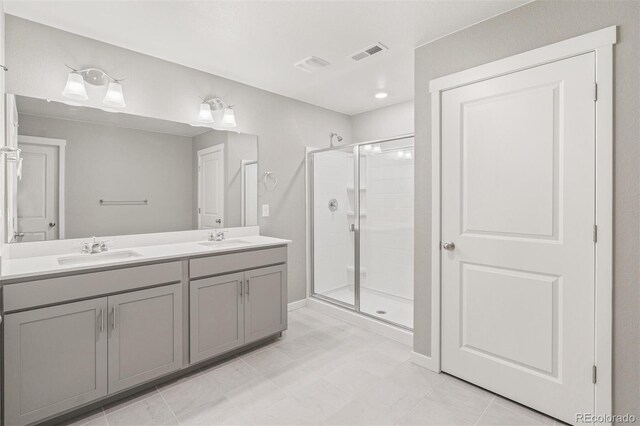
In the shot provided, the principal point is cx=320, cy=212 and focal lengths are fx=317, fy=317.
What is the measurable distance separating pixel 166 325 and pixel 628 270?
264 cm

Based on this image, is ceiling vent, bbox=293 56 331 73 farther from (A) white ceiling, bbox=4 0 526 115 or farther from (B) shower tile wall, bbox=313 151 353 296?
(B) shower tile wall, bbox=313 151 353 296

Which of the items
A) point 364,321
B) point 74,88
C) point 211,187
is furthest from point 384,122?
point 74,88

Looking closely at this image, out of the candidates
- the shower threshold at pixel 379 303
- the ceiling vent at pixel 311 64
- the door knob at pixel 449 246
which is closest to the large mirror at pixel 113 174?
the ceiling vent at pixel 311 64

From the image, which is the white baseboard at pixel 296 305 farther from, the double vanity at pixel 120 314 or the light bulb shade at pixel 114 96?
the light bulb shade at pixel 114 96

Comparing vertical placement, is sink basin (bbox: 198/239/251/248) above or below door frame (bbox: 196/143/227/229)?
below

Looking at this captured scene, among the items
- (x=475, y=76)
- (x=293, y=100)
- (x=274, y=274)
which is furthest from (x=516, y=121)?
(x=293, y=100)

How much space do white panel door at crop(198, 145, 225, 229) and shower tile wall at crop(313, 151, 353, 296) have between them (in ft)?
4.02

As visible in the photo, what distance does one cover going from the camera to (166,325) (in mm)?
2094

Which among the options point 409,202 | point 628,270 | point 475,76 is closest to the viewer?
point 628,270

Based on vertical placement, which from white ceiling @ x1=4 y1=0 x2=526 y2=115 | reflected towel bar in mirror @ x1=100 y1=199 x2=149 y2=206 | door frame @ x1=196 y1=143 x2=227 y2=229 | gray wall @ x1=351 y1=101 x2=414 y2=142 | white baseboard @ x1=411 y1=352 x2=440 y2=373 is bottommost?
white baseboard @ x1=411 y1=352 x2=440 y2=373

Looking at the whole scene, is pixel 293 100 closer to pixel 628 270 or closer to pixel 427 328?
pixel 427 328

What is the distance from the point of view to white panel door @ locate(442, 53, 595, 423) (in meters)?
1.71

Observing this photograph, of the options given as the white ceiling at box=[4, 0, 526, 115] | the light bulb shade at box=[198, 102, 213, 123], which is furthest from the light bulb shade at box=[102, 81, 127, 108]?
the light bulb shade at box=[198, 102, 213, 123]
